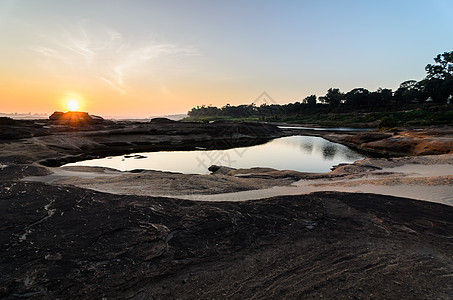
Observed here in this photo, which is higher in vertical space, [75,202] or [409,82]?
[409,82]

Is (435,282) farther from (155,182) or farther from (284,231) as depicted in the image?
(155,182)

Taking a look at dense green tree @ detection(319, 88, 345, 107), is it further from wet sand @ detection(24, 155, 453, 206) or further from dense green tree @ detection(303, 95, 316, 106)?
wet sand @ detection(24, 155, 453, 206)

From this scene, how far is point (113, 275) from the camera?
3.51 m

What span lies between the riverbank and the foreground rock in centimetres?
2

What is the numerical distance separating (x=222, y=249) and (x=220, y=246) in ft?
0.31

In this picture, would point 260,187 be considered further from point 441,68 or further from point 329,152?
point 441,68

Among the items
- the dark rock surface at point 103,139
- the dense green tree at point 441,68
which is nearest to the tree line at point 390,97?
the dense green tree at point 441,68

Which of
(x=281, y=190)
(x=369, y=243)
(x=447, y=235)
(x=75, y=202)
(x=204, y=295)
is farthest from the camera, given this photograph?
(x=281, y=190)

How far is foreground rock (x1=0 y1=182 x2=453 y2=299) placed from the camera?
10.8ft

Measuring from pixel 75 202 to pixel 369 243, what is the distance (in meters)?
7.91

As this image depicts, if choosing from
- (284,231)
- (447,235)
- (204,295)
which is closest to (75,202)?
(204,295)

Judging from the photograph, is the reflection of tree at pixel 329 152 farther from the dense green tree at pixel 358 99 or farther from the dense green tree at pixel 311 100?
the dense green tree at pixel 311 100

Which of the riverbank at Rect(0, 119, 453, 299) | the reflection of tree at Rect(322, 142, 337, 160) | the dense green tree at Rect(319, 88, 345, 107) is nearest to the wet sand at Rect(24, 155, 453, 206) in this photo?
the riverbank at Rect(0, 119, 453, 299)

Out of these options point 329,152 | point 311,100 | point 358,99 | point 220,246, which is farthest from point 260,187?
point 311,100
